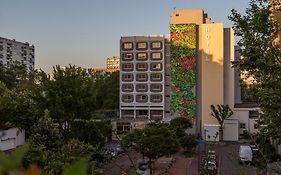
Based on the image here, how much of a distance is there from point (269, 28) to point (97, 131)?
647 inches

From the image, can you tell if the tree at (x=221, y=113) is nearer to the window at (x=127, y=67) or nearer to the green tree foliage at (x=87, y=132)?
the window at (x=127, y=67)

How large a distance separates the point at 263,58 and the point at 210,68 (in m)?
39.2

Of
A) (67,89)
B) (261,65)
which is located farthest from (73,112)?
(261,65)

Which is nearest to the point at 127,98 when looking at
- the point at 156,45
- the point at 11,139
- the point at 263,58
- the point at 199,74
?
the point at 156,45

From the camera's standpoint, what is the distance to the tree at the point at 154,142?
27.3 m

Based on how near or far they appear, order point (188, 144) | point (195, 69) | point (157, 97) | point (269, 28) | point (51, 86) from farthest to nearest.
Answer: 1. point (157, 97)
2. point (195, 69)
3. point (188, 144)
4. point (51, 86)
5. point (269, 28)

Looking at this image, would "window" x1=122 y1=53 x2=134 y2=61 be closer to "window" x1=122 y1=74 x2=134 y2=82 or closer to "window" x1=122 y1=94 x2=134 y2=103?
"window" x1=122 y1=74 x2=134 y2=82

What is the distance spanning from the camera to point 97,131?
23516mm

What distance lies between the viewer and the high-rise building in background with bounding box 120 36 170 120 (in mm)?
50719

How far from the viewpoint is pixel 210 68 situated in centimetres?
4741

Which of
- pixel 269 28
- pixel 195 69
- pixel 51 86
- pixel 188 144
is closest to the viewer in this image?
pixel 269 28

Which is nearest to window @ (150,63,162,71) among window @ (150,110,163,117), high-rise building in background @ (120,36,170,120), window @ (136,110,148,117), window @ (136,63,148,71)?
high-rise building in background @ (120,36,170,120)

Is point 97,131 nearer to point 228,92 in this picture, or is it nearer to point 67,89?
point 67,89

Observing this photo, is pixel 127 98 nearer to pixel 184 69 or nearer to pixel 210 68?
pixel 184 69
